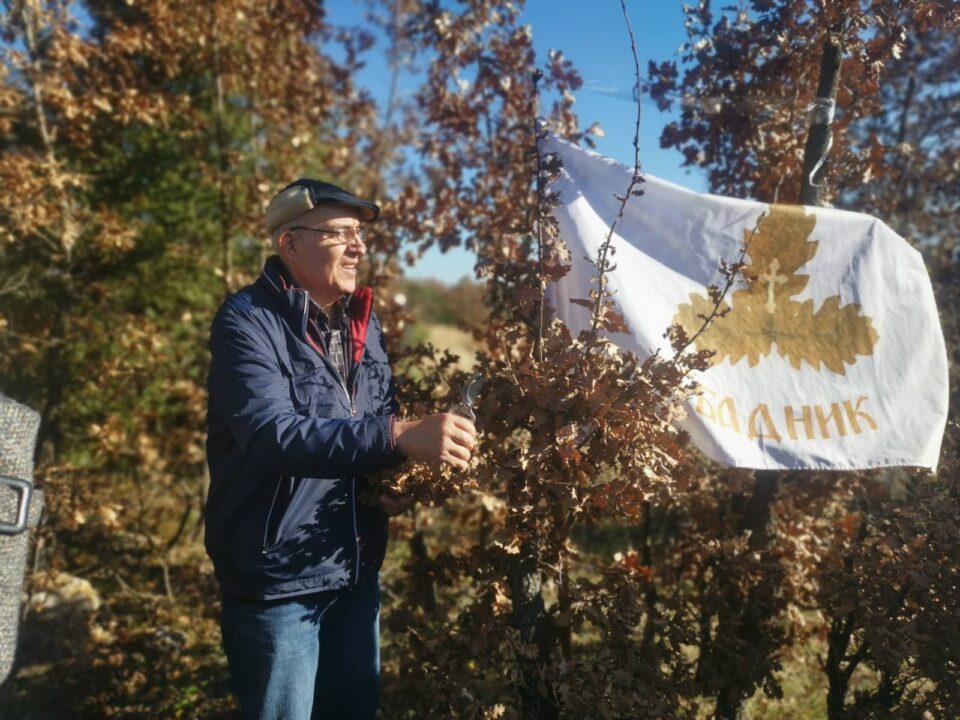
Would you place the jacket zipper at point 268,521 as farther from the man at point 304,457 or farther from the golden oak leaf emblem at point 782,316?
the golden oak leaf emblem at point 782,316

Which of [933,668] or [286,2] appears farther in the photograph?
[286,2]

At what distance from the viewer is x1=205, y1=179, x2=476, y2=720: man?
6.29ft

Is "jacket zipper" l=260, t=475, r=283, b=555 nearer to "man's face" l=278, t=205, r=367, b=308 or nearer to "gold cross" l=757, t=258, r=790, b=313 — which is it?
"man's face" l=278, t=205, r=367, b=308

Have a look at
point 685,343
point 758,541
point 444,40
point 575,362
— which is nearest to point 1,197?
point 444,40

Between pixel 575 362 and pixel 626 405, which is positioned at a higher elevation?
pixel 575 362

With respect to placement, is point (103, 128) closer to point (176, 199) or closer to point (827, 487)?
point (176, 199)

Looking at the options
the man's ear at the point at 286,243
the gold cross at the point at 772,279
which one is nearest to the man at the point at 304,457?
the man's ear at the point at 286,243

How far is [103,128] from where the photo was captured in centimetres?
539

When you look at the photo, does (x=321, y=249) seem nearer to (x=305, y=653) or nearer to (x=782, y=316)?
(x=305, y=653)

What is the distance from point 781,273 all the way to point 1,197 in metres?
3.84

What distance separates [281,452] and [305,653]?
77cm

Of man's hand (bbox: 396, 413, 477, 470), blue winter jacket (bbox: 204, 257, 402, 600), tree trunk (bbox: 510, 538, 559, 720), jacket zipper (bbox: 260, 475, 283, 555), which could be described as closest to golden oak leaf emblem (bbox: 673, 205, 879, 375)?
tree trunk (bbox: 510, 538, 559, 720)

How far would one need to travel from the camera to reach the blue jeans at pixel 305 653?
7.02ft

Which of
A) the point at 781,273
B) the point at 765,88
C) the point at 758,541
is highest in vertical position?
the point at 765,88
